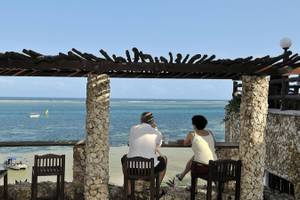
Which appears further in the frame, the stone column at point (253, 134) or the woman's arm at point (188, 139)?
the stone column at point (253, 134)

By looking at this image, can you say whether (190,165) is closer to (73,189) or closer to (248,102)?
(248,102)

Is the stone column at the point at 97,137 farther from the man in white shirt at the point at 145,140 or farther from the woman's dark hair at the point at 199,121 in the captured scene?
the woman's dark hair at the point at 199,121

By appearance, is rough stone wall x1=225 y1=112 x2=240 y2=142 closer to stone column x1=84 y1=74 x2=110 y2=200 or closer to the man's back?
the man's back

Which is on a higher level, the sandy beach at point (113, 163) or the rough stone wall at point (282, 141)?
the rough stone wall at point (282, 141)

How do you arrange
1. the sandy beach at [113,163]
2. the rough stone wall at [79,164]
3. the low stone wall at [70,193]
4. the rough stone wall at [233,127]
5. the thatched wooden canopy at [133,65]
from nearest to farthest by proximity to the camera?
the thatched wooden canopy at [133,65] → the low stone wall at [70,193] → the rough stone wall at [79,164] → the rough stone wall at [233,127] → the sandy beach at [113,163]

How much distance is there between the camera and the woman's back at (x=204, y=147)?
7.72 meters

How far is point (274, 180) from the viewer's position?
1145 cm

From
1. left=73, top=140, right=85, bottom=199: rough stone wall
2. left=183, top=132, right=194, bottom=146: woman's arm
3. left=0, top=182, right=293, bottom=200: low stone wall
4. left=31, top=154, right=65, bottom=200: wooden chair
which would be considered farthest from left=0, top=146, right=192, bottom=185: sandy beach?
left=183, top=132, right=194, bottom=146: woman's arm

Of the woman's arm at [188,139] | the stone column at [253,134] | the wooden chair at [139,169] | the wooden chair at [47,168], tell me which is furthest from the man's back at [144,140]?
the stone column at [253,134]

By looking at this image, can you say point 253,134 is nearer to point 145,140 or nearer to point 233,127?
point 145,140

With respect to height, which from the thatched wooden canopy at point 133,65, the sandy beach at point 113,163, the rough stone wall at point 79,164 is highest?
the thatched wooden canopy at point 133,65

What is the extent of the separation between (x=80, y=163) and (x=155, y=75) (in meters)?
2.28

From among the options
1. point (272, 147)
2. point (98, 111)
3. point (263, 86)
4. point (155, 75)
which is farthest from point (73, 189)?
point (272, 147)

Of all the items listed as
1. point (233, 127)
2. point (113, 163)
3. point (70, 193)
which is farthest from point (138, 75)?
point (113, 163)
